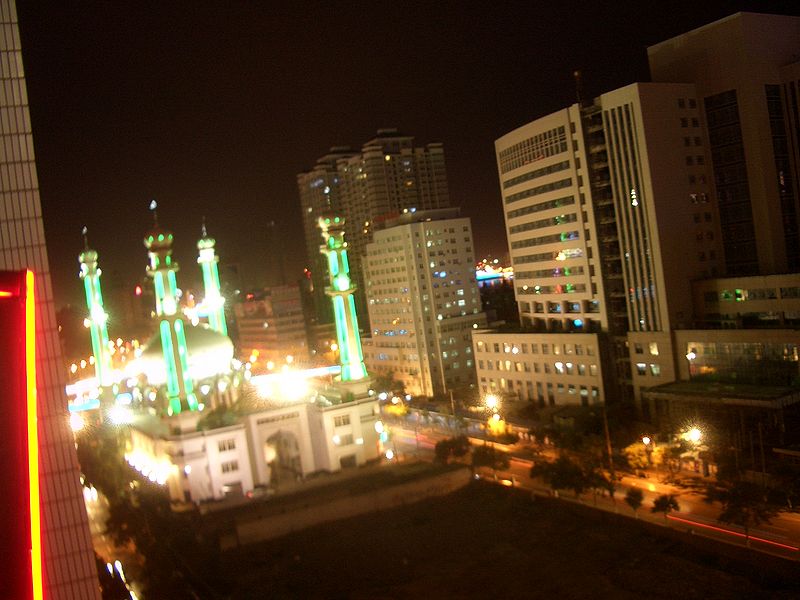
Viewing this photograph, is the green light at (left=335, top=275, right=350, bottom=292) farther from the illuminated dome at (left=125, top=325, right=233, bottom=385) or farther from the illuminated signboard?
the illuminated signboard

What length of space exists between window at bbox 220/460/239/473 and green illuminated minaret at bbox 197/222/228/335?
553 cm

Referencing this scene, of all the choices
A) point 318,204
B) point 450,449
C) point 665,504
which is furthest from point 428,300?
point 318,204

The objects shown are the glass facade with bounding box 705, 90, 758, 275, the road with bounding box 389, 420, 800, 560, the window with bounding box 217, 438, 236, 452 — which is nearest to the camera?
the road with bounding box 389, 420, 800, 560

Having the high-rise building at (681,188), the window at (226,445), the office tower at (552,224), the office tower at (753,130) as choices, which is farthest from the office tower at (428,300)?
the window at (226,445)

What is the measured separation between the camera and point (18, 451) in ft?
5.36

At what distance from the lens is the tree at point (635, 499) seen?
38.8 feet

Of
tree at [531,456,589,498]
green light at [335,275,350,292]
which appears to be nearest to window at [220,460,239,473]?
green light at [335,275,350,292]

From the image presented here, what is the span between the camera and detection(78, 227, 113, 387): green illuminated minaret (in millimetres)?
22922

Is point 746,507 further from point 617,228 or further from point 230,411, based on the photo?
point 230,411

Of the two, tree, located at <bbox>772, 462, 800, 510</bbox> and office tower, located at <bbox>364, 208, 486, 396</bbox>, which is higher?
office tower, located at <bbox>364, 208, 486, 396</bbox>

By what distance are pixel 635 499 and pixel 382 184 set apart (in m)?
30.4

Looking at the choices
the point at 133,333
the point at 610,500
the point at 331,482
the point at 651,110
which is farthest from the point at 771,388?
the point at 133,333

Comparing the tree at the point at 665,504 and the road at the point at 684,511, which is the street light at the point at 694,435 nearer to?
the road at the point at 684,511

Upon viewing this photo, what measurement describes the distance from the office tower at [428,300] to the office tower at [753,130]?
1071cm
